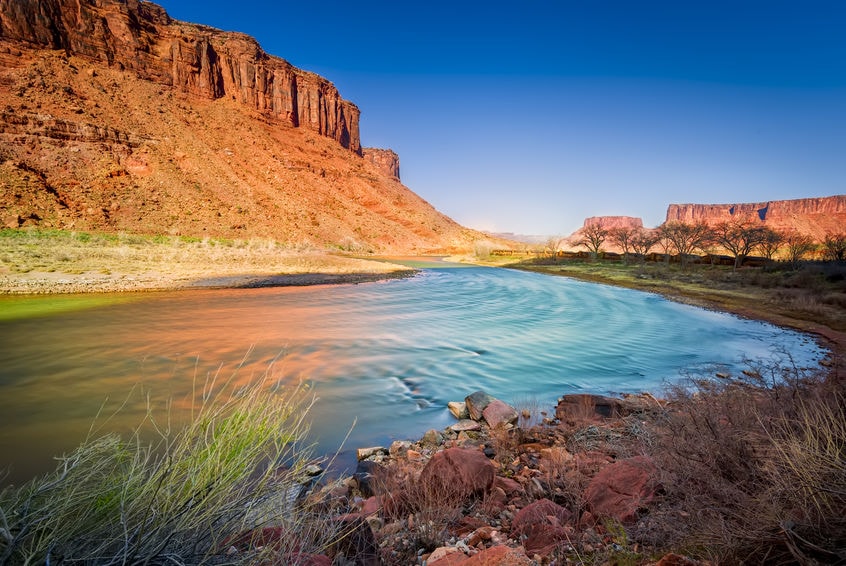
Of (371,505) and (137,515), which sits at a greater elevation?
(137,515)

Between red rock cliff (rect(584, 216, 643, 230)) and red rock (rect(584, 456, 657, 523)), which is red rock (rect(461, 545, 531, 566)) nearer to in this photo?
red rock (rect(584, 456, 657, 523))

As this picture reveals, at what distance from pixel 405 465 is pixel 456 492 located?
48.7 inches

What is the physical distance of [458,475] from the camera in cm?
335

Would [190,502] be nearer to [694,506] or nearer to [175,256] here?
[694,506]

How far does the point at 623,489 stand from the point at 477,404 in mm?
3509

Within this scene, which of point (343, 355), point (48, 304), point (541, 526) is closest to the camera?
point (541, 526)

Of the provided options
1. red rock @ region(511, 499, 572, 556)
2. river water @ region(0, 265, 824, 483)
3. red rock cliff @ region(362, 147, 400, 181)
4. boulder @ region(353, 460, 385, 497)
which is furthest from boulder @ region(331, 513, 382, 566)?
red rock cliff @ region(362, 147, 400, 181)

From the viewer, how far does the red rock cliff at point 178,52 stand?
176 feet

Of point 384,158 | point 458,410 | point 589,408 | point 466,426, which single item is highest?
point 384,158

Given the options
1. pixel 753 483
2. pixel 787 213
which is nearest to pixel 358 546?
pixel 753 483

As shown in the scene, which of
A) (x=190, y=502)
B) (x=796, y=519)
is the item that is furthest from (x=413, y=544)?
(x=796, y=519)

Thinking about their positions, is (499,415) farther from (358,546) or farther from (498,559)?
(358,546)

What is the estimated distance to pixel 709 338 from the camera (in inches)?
491

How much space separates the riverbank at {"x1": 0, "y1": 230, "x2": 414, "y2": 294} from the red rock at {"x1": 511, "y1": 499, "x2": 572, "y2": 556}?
61.0 feet
